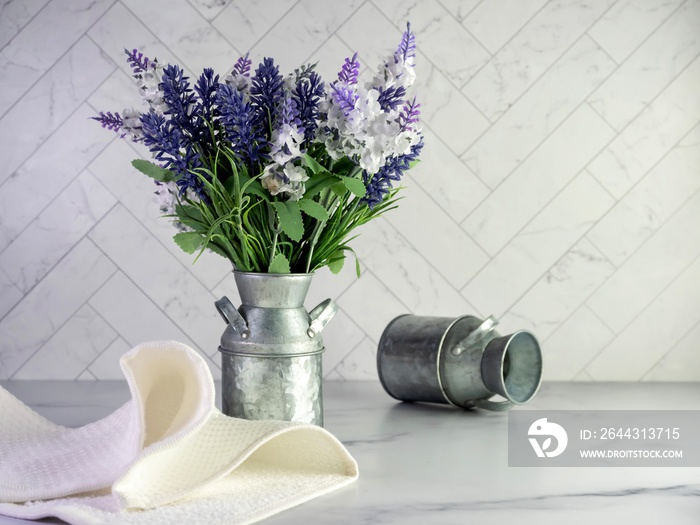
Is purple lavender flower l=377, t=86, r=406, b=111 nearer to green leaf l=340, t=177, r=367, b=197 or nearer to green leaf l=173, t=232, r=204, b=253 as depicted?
green leaf l=340, t=177, r=367, b=197

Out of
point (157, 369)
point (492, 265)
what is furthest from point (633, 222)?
point (157, 369)

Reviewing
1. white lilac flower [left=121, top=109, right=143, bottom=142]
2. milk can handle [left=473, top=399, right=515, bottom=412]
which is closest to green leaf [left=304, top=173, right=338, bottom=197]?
white lilac flower [left=121, top=109, right=143, bottom=142]

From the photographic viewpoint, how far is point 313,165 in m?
1.09

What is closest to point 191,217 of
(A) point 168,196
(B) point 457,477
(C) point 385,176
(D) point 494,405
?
(A) point 168,196

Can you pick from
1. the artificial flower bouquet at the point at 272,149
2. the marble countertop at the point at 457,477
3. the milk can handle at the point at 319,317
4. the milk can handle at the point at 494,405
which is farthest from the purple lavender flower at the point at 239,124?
the milk can handle at the point at 494,405

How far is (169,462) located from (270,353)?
0.81 feet

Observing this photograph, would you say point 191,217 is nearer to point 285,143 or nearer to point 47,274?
point 285,143

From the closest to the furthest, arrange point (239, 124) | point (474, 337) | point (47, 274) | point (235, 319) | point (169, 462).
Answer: point (169, 462)
point (239, 124)
point (235, 319)
point (474, 337)
point (47, 274)

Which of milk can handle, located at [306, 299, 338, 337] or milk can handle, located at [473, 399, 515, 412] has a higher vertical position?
milk can handle, located at [306, 299, 338, 337]

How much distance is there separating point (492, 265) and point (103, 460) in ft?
3.36

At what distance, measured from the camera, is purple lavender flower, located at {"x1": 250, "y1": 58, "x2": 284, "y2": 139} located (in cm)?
110

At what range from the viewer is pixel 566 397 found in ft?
5.40

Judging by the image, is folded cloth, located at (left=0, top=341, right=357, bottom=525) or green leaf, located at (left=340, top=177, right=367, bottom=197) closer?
folded cloth, located at (left=0, top=341, right=357, bottom=525)

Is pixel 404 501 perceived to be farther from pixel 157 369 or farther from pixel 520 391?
pixel 520 391
